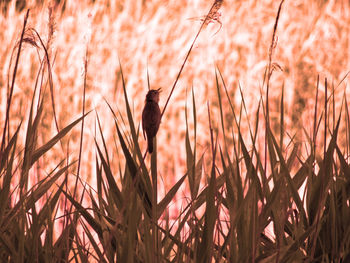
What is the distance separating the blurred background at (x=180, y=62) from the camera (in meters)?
2.88

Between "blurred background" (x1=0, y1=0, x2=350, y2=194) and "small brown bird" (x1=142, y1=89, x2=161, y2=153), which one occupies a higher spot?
"blurred background" (x1=0, y1=0, x2=350, y2=194)

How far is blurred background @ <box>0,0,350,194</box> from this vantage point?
9.45 feet

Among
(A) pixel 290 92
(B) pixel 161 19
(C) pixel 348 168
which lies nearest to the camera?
(C) pixel 348 168

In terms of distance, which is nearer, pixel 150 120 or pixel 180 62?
pixel 150 120

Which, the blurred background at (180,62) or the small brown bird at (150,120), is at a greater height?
the blurred background at (180,62)

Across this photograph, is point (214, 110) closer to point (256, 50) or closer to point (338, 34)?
point (256, 50)

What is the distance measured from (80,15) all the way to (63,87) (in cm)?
38

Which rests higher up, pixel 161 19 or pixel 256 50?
pixel 161 19

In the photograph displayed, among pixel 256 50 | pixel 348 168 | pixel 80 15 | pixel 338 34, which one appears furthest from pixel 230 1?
pixel 348 168

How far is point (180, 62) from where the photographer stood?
2932 mm

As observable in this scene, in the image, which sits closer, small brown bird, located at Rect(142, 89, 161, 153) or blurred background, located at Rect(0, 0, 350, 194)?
small brown bird, located at Rect(142, 89, 161, 153)

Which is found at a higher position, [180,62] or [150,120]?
[180,62]

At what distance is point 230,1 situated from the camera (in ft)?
10.1

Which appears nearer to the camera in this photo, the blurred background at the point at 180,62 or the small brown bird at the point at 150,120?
the small brown bird at the point at 150,120
